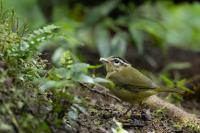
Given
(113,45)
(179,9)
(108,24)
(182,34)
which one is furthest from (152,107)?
(179,9)

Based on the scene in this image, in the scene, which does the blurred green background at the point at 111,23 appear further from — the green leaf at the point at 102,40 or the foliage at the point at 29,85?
the foliage at the point at 29,85

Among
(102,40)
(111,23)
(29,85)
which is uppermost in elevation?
(111,23)

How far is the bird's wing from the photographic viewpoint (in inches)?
190

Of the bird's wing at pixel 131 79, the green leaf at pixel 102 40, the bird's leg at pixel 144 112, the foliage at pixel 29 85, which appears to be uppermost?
the green leaf at pixel 102 40

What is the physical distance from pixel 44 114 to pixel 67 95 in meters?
0.20

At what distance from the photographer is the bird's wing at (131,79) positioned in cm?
482

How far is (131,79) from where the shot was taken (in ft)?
16.0

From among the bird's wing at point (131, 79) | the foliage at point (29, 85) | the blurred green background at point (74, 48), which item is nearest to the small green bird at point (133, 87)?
the bird's wing at point (131, 79)

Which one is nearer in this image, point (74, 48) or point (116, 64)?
point (116, 64)

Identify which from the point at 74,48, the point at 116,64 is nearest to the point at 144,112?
the point at 116,64

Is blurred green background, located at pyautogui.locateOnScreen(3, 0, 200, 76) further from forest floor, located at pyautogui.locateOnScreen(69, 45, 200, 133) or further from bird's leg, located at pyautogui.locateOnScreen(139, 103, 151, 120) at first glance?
bird's leg, located at pyautogui.locateOnScreen(139, 103, 151, 120)

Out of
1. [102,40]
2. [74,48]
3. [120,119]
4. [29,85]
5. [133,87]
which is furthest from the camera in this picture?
[102,40]

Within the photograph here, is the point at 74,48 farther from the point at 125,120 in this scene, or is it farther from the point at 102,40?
the point at 125,120

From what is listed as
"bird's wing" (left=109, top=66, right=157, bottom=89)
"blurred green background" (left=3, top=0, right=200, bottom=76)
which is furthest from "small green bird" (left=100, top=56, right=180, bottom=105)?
"blurred green background" (left=3, top=0, right=200, bottom=76)
